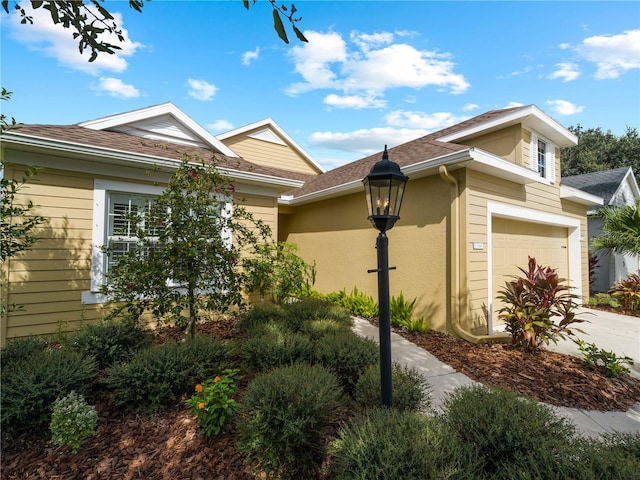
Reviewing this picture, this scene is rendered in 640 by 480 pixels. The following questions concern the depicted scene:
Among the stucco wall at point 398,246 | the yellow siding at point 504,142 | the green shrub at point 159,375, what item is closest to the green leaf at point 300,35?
the green shrub at point 159,375

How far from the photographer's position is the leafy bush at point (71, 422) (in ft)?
8.23

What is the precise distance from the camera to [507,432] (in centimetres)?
195

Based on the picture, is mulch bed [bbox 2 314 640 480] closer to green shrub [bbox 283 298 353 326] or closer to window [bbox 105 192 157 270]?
green shrub [bbox 283 298 353 326]

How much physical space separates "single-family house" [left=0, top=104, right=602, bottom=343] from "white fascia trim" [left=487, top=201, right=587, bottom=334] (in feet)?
0.10

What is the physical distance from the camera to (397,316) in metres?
6.14

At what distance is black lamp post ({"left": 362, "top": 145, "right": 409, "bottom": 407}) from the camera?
2363 mm

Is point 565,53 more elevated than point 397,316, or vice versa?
point 565,53

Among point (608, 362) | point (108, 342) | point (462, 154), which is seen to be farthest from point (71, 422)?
point (608, 362)

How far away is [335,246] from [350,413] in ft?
18.7

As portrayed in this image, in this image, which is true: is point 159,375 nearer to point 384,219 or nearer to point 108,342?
point 108,342

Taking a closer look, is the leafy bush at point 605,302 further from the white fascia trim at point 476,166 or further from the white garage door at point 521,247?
the white fascia trim at point 476,166

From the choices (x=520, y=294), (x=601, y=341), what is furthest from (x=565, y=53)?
(x=601, y=341)

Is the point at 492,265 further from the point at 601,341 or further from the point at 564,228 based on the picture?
the point at 564,228

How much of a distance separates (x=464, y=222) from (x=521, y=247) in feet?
9.26
